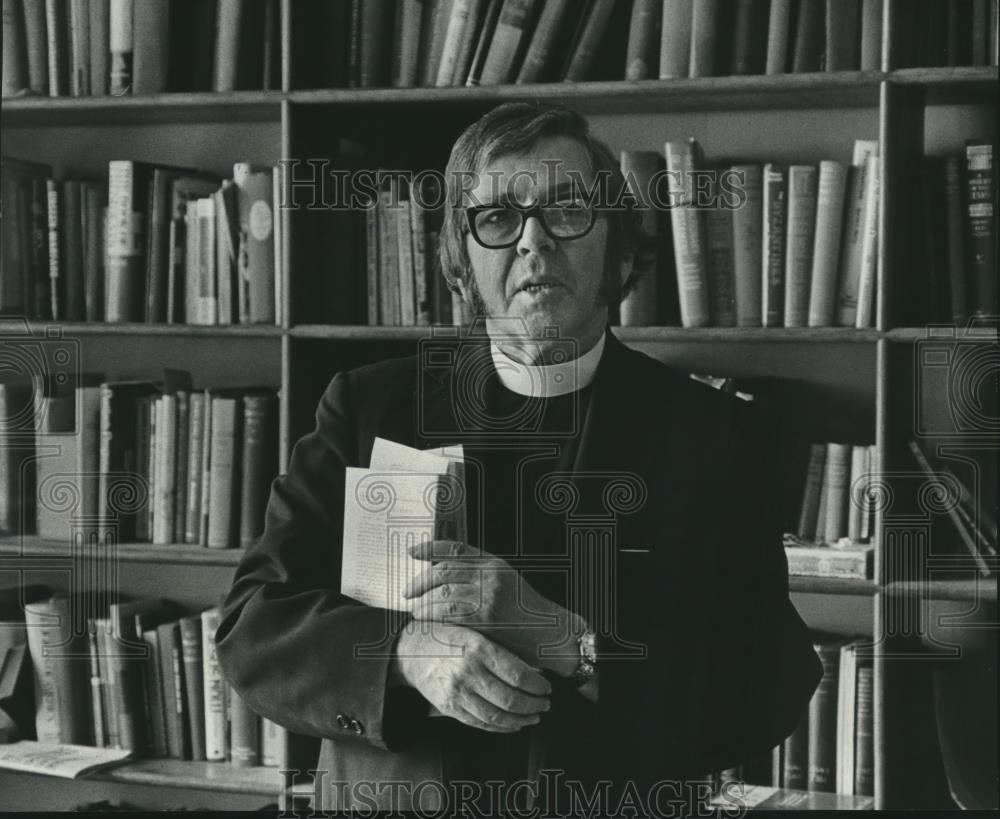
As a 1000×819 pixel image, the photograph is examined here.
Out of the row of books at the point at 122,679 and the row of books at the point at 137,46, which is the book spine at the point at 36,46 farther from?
the row of books at the point at 122,679

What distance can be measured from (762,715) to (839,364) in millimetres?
562

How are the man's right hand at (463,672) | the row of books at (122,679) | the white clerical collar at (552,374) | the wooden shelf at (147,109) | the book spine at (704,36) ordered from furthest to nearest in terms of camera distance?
the row of books at (122,679), the wooden shelf at (147,109), the book spine at (704,36), the white clerical collar at (552,374), the man's right hand at (463,672)

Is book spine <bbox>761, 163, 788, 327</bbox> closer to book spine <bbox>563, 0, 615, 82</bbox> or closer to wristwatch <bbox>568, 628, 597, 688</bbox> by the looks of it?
book spine <bbox>563, 0, 615, 82</bbox>

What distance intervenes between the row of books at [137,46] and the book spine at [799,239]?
2.73 ft

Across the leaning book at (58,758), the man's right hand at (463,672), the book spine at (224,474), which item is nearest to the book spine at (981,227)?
the man's right hand at (463,672)

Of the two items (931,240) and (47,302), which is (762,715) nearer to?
(931,240)

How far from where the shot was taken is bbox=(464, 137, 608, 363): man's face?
1646mm

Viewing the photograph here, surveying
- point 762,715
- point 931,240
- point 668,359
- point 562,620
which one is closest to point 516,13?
point 668,359

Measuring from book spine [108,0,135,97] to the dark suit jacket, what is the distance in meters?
0.70

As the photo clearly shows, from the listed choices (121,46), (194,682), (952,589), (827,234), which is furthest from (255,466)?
(952,589)

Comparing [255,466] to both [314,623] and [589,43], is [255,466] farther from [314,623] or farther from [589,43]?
[589,43]

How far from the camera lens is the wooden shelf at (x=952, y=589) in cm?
176

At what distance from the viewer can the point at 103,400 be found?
2020 millimetres

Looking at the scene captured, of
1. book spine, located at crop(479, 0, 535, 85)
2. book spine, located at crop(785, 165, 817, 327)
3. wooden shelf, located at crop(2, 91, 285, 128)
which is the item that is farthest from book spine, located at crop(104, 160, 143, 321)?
book spine, located at crop(785, 165, 817, 327)
